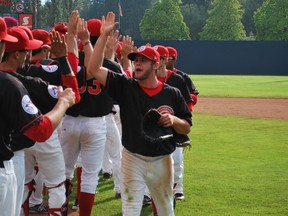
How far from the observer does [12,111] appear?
131 inches

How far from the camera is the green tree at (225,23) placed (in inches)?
2662

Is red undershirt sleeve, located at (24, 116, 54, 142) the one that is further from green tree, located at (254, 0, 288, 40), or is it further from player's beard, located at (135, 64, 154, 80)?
green tree, located at (254, 0, 288, 40)

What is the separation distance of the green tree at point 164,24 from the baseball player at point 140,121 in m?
65.4

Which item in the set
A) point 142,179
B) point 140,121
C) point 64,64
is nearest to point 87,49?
point 64,64

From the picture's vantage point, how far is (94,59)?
4.75 m

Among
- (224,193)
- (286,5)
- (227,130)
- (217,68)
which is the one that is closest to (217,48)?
(217,68)

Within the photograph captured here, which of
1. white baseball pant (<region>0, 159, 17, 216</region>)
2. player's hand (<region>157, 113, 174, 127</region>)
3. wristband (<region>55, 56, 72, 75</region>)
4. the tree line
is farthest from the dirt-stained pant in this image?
the tree line

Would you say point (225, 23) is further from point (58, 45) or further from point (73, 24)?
point (58, 45)

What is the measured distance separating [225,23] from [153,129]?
65216 millimetres

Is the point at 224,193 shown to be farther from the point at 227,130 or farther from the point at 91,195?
the point at 227,130

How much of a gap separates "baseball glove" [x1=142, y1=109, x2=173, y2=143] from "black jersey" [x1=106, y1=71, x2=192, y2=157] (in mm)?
154

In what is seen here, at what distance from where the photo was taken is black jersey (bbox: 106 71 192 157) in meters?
4.77

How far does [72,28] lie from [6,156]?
74.7 inches

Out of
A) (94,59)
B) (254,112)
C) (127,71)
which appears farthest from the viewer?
(254,112)
